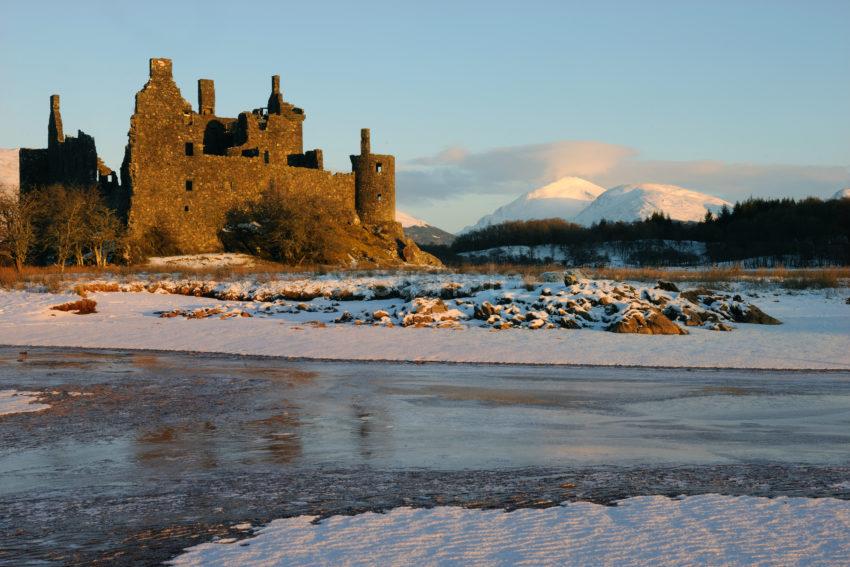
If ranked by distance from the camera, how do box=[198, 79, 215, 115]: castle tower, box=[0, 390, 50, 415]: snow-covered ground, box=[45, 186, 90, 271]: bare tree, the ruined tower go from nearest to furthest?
1. box=[0, 390, 50, 415]: snow-covered ground
2. box=[45, 186, 90, 271]: bare tree
3. the ruined tower
4. box=[198, 79, 215, 115]: castle tower

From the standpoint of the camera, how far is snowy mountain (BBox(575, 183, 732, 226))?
164 meters

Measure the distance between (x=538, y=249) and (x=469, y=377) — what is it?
182ft

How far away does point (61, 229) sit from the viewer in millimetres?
41375

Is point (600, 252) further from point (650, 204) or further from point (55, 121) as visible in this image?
point (650, 204)

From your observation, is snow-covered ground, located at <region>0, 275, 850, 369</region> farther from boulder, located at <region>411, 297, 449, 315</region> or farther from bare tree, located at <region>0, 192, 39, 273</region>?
bare tree, located at <region>0, 192, 39, 273</region>

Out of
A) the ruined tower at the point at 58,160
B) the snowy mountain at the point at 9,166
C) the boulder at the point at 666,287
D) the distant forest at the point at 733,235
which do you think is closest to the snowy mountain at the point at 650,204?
the distant forest at the point at 733,235

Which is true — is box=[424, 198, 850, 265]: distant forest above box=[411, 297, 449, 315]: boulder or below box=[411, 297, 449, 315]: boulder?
above

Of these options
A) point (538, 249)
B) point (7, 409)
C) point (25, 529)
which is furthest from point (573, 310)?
point (538, 249)

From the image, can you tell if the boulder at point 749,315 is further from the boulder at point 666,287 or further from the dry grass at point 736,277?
the dry grass at point 736,277

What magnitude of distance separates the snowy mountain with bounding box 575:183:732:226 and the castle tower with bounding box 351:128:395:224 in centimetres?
10605

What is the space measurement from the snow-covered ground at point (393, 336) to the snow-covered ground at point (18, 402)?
5861 mm

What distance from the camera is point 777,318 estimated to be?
76.6ft

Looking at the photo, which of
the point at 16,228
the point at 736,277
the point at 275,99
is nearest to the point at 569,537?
the point at 736,277

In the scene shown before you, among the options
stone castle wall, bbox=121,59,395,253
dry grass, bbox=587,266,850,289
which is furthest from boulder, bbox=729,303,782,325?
stone castle wall, bbox=121,59,395,253
